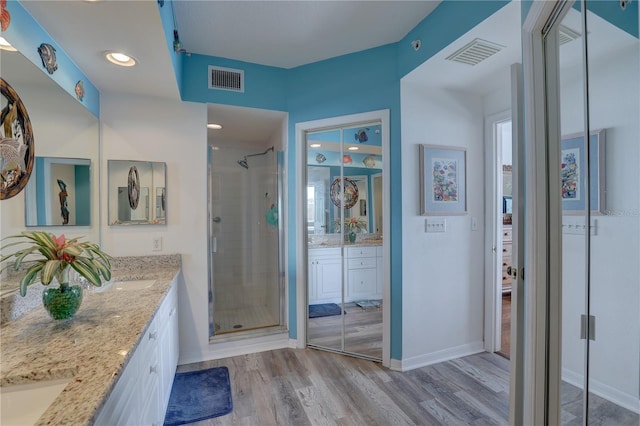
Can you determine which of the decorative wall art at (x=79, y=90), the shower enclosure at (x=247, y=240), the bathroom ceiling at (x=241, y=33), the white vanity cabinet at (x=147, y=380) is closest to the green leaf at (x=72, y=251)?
the white vanity cabinet at (x=147, y=380)

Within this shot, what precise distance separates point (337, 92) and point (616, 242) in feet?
7.26

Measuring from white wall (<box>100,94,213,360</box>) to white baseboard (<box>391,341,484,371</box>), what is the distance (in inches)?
66.8

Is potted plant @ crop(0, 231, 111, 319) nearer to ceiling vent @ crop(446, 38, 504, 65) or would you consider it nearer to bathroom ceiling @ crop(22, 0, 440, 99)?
bathroom ceiling @ crop(22, 0, 440, 99)

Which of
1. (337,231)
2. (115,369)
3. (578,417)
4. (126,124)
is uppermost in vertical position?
(126,124)

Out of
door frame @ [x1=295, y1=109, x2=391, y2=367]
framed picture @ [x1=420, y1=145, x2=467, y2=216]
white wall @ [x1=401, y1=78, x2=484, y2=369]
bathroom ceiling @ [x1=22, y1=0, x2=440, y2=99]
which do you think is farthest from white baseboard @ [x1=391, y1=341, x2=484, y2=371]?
bathroom ceiling @ [x1=22, y1=0, x2=440, y2=99]

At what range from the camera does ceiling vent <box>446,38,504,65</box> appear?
1.85 metres

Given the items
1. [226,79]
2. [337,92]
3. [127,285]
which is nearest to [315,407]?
Answer: [127,285]

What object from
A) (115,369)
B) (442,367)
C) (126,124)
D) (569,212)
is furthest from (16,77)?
(442,367)

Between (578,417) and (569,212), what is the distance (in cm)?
81

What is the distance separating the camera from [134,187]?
2.32m

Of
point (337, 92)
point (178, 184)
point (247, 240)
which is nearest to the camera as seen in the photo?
point (178, 184)

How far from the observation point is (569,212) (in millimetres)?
1158

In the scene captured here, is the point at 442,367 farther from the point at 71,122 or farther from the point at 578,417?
the point at 71,122

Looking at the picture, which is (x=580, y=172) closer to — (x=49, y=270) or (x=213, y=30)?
(x=49, y=270)
